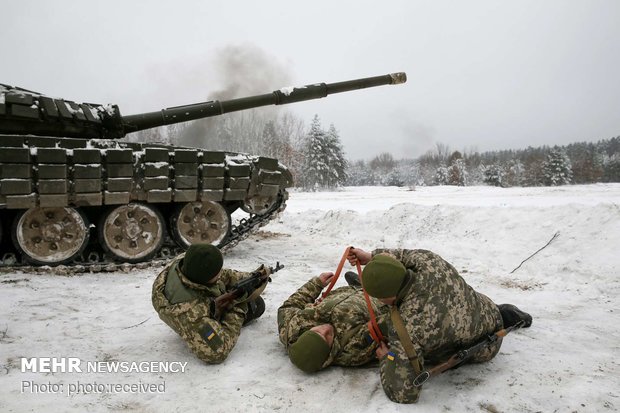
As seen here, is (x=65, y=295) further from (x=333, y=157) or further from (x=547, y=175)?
(x=547, y=175)

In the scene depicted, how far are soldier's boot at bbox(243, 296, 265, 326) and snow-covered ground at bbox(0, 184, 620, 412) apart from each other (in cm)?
9

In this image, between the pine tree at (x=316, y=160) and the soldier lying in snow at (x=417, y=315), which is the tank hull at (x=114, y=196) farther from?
the pine tree at (x=316, y=160)

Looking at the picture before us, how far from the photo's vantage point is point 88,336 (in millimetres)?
3939

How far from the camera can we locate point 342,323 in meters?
3.32

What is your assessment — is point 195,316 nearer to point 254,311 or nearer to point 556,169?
point 254,311

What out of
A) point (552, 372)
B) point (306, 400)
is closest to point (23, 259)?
point (306, 400)

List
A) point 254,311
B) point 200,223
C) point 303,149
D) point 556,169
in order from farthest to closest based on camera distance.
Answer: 1. point 303,149
2. point 556,169
3. point 200,223
4. point 254,311

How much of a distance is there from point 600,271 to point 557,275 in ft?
1.61

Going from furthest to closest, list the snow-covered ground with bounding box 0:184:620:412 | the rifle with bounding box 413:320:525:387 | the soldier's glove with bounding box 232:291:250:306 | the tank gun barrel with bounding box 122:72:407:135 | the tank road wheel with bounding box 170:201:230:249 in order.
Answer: the tank gun barrel with bounding box 122:72:407:135, the tank road wheel with bounding box 170:201:230:249, the soldier's glove with bounding box 232:291:250:306, the snow-covered ground with bounding box 0:184:620:412, the rifle with bounding box 413:320:525:387

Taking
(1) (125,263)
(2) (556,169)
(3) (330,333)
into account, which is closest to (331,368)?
(3) (330,333)

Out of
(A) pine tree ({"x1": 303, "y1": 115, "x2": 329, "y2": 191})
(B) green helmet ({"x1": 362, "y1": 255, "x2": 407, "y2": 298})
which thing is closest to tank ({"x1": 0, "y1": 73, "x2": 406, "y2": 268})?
(B) green helmet ({"x1": 362, "y1": 255, "x2": 407, "y2": 298})

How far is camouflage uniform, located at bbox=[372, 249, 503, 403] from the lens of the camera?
2.75 m

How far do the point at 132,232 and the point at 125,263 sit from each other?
1.67 ft

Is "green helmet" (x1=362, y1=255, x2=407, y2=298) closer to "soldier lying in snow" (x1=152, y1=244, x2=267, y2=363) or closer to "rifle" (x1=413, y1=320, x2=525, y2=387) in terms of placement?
"rifle" (x1=413, y1=320, x2=525, y2=387)
